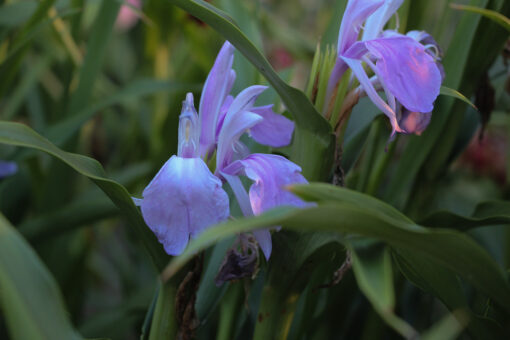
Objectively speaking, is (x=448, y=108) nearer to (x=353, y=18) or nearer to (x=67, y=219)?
(x=353, y=18)

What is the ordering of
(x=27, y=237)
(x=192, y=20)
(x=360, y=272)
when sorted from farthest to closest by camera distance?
(x=192, y=20)
(x=27, y=237)
(x=360, y=272)

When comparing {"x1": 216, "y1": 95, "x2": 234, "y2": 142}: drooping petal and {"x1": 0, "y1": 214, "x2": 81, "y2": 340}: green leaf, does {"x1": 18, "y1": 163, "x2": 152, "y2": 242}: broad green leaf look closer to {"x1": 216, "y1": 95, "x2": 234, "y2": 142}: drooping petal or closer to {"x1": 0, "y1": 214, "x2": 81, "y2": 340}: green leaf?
{"x1": 216, "y1": 95, "x2": 234, "y2": 142}: drooping petal

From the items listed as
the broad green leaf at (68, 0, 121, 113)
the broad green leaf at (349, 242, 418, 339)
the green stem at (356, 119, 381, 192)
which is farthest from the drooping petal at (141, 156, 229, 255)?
the broad green leaf at (68, 0, 121, 113)

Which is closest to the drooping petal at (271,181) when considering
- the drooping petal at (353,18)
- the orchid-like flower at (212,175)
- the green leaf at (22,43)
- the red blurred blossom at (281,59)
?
the orchid-like flower at (212,175)

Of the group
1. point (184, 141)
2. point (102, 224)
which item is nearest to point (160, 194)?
point (184, 141)

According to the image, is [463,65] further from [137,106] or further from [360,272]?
[137,106]

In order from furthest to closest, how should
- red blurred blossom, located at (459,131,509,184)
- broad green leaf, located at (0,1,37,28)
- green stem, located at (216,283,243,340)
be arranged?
red blurred blossom, located at (459,131,509,184) < broad green leaf, located at (0,1,37,28) < green stem, located at (216,283,243,340)

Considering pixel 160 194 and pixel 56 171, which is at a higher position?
pixel 160 194
